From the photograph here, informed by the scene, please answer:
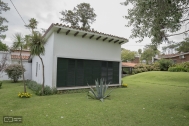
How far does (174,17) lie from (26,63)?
707 inches

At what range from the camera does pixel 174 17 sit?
16.0ft

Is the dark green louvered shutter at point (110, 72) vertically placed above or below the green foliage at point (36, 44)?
below

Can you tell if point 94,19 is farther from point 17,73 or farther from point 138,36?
point 138,36

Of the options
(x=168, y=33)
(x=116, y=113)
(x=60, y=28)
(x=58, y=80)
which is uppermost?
(x=60, y=28)

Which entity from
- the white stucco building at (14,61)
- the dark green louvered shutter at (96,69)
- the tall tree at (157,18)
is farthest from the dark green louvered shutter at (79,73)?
the white stucco building at (14,61)

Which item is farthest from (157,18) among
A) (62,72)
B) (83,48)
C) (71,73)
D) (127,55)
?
(127,55)

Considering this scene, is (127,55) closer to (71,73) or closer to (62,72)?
(71,73)

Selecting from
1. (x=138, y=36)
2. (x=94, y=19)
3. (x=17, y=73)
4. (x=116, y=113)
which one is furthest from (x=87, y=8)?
(x=116, y=113)

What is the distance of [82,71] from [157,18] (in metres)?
6.30

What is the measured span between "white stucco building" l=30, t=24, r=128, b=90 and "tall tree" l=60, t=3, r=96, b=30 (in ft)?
47.5

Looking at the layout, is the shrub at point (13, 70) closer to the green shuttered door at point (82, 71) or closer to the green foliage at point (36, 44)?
the green foliage at point (36, 44)

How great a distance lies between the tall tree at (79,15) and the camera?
24250mm

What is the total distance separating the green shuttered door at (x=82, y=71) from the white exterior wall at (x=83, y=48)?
0.35 m

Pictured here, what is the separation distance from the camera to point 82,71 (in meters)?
9.86
